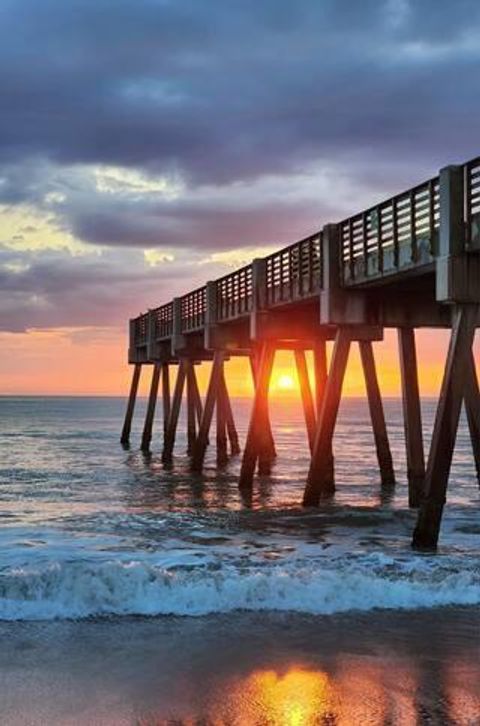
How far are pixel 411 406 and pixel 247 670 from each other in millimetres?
11080

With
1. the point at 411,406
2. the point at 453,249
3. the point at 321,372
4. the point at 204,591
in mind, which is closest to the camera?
the point at 204,591

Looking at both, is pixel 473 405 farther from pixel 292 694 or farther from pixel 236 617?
pixel 292 694

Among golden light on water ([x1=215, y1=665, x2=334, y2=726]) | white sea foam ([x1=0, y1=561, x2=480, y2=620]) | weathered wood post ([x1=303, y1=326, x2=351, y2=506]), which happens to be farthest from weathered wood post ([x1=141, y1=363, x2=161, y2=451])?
golden light on water ([x1=215, y1=665, x2=334, y2=726])

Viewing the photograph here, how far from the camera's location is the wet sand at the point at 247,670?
20.7 ft

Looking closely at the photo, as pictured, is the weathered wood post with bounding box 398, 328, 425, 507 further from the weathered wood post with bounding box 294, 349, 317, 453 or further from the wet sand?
the wet sand

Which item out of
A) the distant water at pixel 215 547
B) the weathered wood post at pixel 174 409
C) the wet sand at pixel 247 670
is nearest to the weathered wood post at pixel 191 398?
the weathered wood post at pixel 174 409

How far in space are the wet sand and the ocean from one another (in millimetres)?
21

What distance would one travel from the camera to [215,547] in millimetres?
13609

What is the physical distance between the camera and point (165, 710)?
Result: 6.38 metres

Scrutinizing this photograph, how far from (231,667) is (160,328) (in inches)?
1187

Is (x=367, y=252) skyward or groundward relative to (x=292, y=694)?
skyward

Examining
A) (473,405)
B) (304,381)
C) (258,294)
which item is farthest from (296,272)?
(304,381)

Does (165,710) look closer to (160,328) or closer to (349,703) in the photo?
(349,703)

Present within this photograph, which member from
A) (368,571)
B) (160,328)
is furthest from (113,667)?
(160,328)
